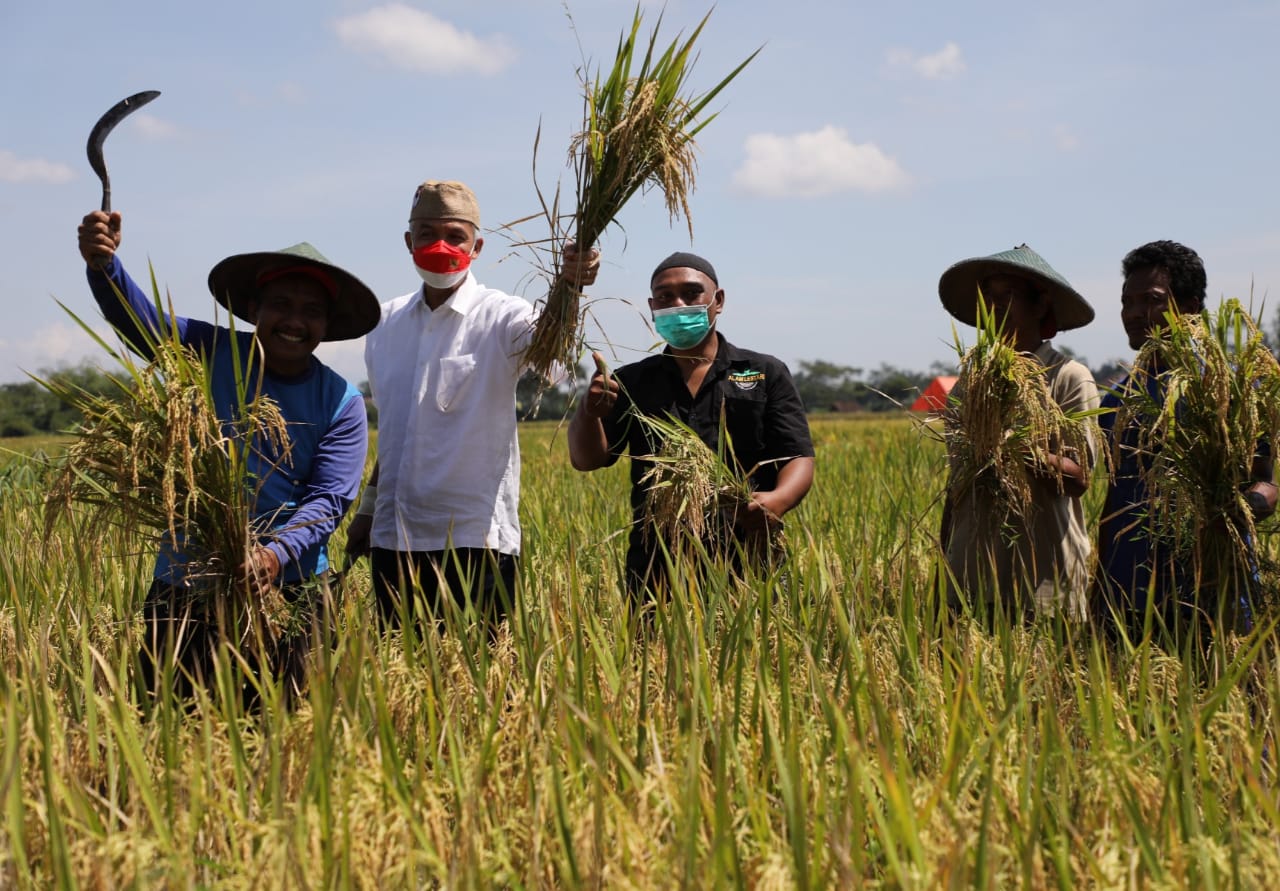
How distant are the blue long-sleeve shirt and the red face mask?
43cm

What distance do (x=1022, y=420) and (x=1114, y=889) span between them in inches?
56.5

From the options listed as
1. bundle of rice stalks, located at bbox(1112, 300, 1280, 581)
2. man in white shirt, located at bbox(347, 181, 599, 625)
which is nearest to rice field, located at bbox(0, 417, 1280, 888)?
bundle of rice stalks, located at bbox(1112, 300, 1280, 581)

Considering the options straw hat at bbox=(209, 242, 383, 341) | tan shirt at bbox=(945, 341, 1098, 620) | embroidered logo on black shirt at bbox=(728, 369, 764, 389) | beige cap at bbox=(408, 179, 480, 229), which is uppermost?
beige cap at bbox=(408, 179, 480, 229)

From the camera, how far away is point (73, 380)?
238cm

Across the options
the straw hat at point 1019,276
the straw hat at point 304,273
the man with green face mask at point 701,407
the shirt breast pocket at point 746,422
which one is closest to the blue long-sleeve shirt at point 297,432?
the straw hat at point 304,273

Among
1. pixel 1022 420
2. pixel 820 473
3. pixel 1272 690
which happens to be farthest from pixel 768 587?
pixel 820 473

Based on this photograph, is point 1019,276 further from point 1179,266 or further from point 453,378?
point 453,378

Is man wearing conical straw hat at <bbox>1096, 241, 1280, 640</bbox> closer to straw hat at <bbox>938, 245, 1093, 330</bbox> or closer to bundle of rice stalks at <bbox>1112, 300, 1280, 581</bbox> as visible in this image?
bundle of rice stalks at <bbox>1112, 300, 1280, 581</bbox>

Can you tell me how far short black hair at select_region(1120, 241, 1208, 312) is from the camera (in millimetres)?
3137

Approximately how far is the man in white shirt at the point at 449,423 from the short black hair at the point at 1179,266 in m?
1.73

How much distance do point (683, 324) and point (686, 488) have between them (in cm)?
54

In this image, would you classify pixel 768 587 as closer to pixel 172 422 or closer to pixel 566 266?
pixel 566 266

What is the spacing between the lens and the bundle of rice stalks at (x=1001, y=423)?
267 cm

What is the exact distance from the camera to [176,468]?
221 centimetres
